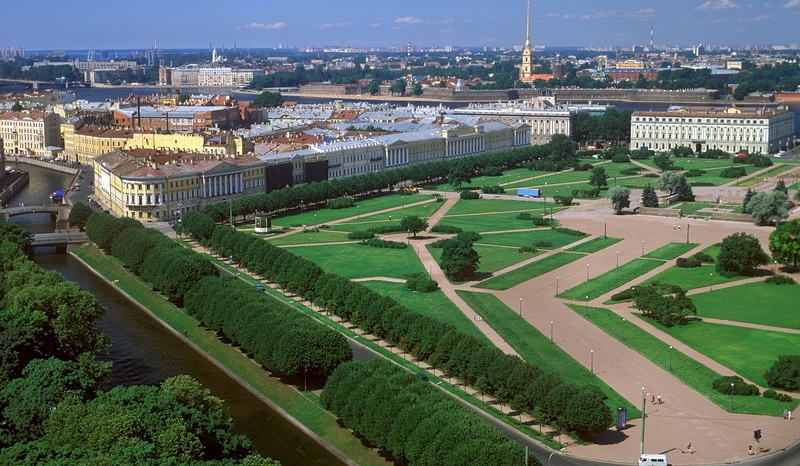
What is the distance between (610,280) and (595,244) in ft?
27.9

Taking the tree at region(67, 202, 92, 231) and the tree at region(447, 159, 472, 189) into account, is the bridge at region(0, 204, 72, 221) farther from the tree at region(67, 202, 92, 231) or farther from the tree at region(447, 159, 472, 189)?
the tree at region(447, 159, 472, 189)

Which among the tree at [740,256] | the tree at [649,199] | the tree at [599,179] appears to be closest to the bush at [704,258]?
the tree at [740,256]

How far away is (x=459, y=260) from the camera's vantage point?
4694 centimetres

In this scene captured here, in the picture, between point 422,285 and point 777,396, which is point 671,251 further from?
point 777,396

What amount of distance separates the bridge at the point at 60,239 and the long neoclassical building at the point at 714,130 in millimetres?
58498

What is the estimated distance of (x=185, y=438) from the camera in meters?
25.2

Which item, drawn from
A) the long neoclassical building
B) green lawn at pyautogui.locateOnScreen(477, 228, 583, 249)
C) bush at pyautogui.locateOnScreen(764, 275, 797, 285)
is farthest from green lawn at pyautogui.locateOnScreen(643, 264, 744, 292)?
the long neoclassical building

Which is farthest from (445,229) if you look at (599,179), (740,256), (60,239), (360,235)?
(599,179)

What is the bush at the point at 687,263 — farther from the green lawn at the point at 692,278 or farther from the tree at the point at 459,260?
the tree at the point at 459,260

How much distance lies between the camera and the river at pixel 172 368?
1180 inches

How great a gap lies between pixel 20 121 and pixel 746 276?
72757 millimetres

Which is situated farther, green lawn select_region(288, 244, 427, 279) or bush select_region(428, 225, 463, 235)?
bush select_region(428, 225, 463, 235)

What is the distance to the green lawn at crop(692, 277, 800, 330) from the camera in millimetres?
40719

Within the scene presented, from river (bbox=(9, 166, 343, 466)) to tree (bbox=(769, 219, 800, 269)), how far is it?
24.7 meters
